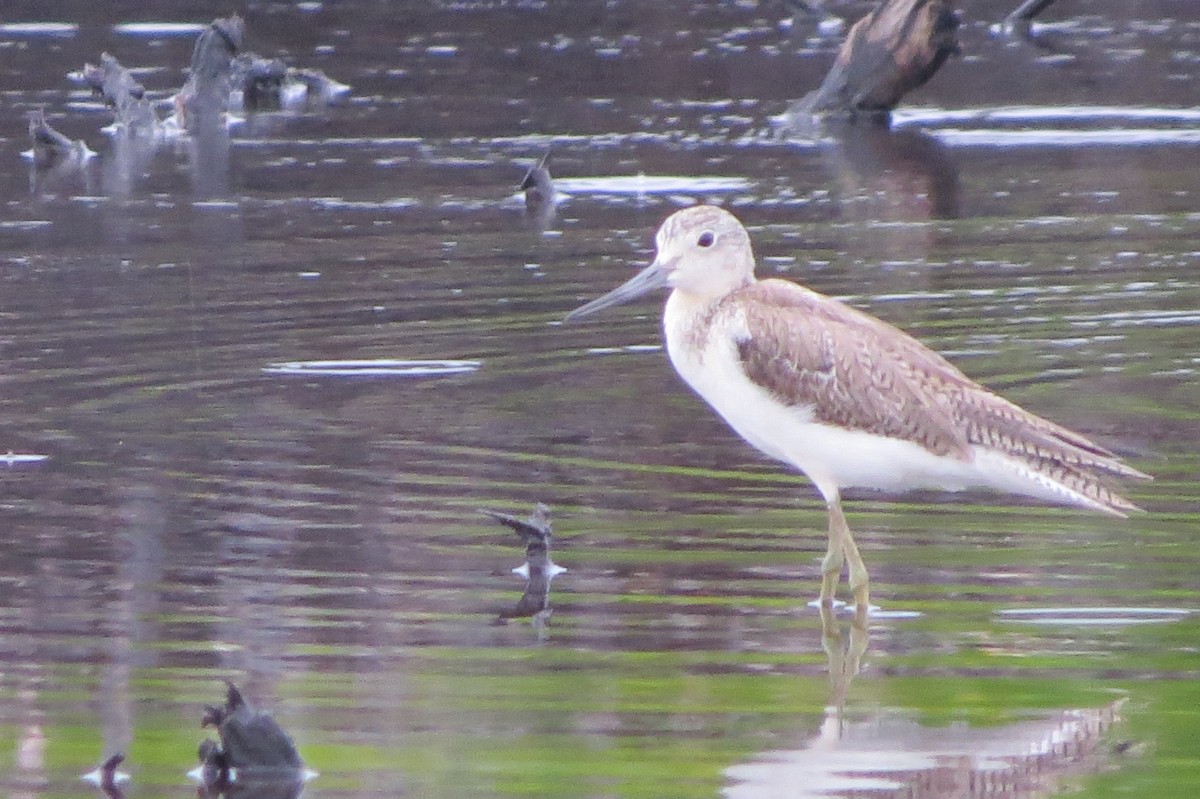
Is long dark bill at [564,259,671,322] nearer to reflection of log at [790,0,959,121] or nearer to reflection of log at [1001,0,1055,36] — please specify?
reflection of log at [790,0,959,121]

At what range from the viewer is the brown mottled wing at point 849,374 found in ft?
26.9

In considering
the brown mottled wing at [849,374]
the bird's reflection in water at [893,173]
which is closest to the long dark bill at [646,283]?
the brown mottled wing at [849,374]

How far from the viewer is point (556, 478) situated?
32.5 feet

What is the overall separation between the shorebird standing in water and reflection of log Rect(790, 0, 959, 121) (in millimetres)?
12243

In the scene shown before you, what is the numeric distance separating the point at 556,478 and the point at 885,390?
6.46 ft

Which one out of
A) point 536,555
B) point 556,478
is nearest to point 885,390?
point 536,555

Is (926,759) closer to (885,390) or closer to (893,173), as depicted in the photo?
(885,390)

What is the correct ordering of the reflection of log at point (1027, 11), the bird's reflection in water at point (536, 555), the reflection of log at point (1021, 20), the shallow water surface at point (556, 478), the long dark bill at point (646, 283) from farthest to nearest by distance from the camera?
the reflection of log at point (1021, 20)
the reflection of log at point (1027, 11)
the long dark bill at point (646, 283)
the bird's reflection in water at point (536, 555)
the shallow water surface at point (556, 478)

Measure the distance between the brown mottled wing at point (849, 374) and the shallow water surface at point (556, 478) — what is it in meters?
0.53

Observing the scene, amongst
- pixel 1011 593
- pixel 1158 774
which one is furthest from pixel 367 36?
pixel 1158 774

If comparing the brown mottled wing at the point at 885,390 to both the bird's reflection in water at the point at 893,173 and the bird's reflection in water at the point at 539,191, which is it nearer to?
the bird's reflection in water at the point at 893,173

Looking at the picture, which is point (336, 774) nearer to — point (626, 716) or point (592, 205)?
point (626, 716)

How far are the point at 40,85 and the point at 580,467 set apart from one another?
1565 centimetres

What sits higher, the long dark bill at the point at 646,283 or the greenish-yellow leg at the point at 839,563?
the long dark bill at the point at 646,283
